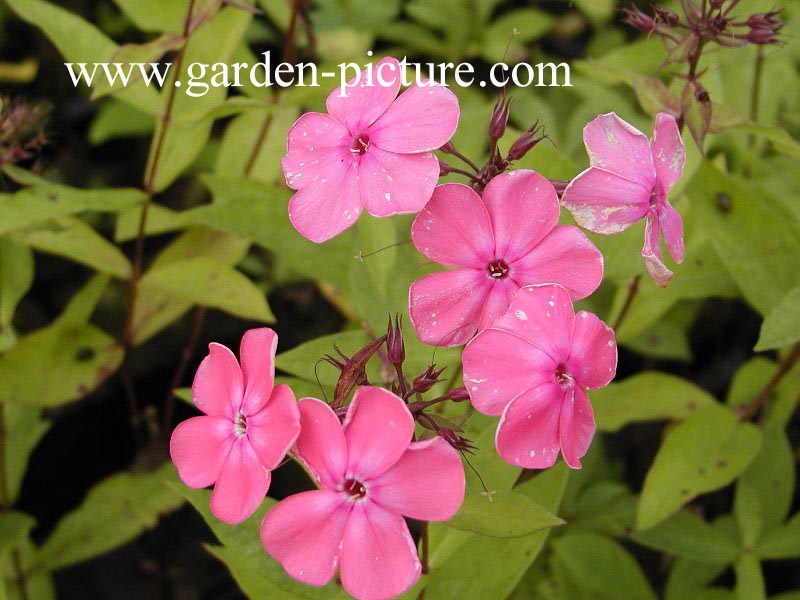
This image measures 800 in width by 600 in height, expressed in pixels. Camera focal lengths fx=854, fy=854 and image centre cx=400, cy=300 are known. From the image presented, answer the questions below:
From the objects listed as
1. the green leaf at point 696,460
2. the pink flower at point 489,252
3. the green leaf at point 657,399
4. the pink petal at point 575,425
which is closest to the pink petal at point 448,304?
the pink flower at point 489,252

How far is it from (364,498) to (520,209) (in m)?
0.28

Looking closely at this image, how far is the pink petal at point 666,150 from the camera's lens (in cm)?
79

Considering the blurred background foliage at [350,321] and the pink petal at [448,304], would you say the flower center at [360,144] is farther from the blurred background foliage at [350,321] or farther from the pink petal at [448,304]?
the blurred background foliage at [350,321]

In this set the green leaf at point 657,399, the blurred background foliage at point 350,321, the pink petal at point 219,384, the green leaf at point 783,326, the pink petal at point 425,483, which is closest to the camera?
the pink petal at point 425,483

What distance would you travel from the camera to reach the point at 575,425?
72cm

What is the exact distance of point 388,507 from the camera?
670 mm

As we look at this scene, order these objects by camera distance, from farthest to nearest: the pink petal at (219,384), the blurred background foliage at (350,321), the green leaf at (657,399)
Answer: the green leaf at (657,399)
the blurred background foliage at (350,321)
the pink petal at (219,384)

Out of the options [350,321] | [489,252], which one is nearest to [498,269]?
[489,252]

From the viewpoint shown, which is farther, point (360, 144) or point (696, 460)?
point (696, 460)

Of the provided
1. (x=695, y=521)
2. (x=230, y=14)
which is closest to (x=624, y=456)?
(x=695, y=521)

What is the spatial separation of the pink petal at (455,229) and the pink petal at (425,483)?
178mm

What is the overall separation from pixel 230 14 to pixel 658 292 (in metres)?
0.77

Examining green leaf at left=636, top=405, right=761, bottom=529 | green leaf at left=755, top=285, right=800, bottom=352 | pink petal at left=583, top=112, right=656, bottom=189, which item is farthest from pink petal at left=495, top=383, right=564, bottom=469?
green leaf at left=636, top=405, right=761, bottom=529

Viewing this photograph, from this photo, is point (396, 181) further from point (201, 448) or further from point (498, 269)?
point (201, 448)
